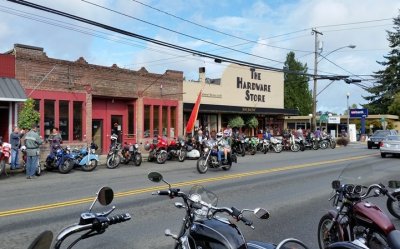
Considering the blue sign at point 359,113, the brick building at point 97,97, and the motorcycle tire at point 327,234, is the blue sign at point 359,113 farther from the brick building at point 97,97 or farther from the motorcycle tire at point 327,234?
the motorcycle tire at point 327,234

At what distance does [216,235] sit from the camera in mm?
3338

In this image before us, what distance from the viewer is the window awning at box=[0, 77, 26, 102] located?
63.8 ft

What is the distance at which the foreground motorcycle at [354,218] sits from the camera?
4.99 meters

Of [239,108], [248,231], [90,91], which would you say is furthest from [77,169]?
[239,108]

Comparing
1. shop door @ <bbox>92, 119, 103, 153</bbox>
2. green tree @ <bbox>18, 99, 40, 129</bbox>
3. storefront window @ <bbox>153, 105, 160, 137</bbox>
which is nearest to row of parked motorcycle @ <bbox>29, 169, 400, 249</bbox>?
green tree @ <bbox>18, 99, 40, 129</bbox>

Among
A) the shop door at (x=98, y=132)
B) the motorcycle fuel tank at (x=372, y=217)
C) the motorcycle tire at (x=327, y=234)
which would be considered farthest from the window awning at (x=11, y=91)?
the motorcycle fuel tank at (x=372, y=217)

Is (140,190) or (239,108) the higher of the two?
(239,108)

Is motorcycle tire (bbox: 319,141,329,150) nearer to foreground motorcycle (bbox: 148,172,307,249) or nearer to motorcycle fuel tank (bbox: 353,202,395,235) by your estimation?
motorcycle fuel tank (bbox: 353,202,395,235)

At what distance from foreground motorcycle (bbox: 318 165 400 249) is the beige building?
25289 millimetres

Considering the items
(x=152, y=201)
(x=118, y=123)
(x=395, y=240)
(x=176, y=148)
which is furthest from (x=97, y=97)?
(x=395, y=240)

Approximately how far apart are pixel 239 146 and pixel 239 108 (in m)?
8.52

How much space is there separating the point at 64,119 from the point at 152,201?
47.7ft

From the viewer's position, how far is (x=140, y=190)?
12117mm

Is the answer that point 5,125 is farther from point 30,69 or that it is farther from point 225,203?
point 225,203
